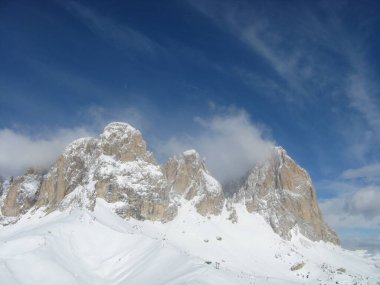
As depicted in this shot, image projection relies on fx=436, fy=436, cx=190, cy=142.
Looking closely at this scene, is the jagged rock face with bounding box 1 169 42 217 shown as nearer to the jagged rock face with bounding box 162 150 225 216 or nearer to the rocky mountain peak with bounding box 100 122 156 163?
the rocky mountain peak with bounding box 100 122 156 163

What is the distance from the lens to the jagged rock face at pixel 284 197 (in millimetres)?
99375

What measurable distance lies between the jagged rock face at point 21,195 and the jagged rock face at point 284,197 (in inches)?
1804

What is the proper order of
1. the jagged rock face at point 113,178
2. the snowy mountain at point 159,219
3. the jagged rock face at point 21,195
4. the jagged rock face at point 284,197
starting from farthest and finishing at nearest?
the jagged rock face at point 284,197
the jagged rock face at point 21,195
the jagged rock face at point 113,178
the snowy mountain at point 159,219

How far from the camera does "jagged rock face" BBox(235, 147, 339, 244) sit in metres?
99.4

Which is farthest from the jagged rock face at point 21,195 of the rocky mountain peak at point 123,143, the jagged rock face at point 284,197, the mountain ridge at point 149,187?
the jagged rock face at point 284,197

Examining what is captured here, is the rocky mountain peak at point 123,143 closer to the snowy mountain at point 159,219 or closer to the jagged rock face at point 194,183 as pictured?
the snowy mountain at point 159,219

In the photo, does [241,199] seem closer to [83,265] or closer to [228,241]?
[228,241]

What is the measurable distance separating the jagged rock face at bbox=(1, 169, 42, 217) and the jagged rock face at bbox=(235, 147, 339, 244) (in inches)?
1804

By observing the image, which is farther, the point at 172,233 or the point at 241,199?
the point at 241,199

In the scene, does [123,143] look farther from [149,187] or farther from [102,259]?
[102,259]

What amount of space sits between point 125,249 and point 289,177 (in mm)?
77887

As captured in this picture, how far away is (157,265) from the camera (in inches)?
1257

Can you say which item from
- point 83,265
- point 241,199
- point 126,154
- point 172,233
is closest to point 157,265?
point 83,265

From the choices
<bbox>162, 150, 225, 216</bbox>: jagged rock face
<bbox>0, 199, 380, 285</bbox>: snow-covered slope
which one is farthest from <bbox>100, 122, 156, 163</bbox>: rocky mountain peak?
<bbox>0, 199, 380, 285</bbox>: snow-covered slope
